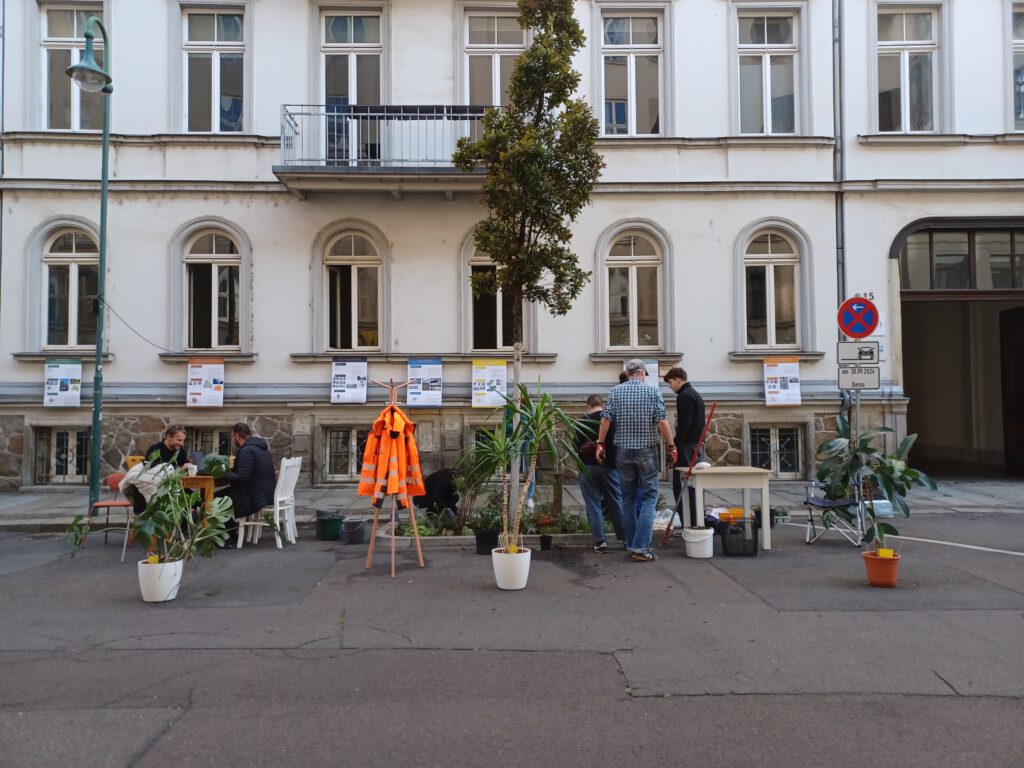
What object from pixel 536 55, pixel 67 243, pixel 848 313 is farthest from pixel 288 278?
pixel 848 313

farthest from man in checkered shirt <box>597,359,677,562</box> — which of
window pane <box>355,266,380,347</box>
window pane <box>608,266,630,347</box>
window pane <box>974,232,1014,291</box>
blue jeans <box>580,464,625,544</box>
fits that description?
window pane <box>974,232,1014,291</box>

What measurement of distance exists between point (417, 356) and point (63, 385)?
6.03 meters

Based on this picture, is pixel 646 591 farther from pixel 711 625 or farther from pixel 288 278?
pixel 288 278

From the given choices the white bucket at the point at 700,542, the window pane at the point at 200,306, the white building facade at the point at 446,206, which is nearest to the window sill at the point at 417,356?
the white building facade at the point at 446,206

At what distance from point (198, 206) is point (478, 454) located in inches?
344

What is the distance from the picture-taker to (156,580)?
6512 mm

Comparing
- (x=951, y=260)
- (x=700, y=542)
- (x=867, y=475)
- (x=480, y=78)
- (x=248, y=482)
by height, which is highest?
(x=480, y=78)

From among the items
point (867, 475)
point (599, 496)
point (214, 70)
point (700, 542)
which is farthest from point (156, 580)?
point (214, 70)

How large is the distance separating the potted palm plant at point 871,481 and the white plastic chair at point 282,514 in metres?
6.00

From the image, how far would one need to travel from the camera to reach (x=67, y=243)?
14.1 meters

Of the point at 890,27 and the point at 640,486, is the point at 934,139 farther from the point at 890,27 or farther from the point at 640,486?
the point at 640,486

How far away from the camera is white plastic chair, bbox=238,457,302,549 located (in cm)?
916

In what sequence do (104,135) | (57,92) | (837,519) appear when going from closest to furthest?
(837,519), (104,135), (57,92)

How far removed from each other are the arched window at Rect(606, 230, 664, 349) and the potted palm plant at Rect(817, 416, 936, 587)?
600 cm
